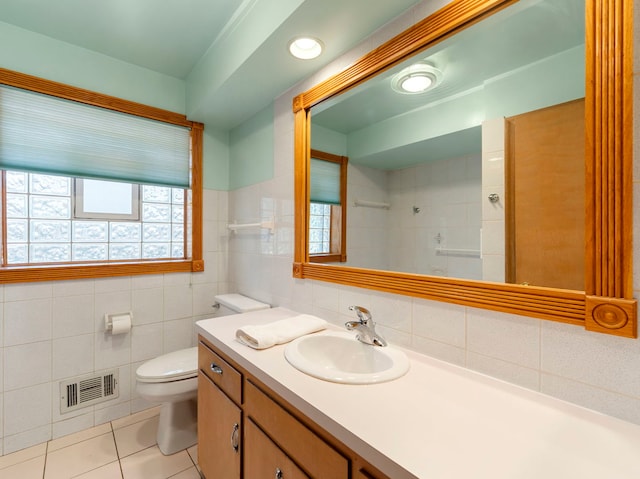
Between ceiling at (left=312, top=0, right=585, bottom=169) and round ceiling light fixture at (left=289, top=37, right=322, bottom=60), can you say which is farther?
round ceiling light fixture at (left=289, top=37, right=322, bottom=60)

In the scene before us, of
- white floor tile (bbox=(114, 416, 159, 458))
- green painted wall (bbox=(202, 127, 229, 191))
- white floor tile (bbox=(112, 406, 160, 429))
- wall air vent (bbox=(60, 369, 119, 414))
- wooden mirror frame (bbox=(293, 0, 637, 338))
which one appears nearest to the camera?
wooden mirror frame (bbox=(293, 0, 637, 338))

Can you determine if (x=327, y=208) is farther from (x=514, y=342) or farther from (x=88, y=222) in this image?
(x=88, y=222)

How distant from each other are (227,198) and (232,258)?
50cm

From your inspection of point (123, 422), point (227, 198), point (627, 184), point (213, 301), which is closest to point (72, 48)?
point (227, 198)

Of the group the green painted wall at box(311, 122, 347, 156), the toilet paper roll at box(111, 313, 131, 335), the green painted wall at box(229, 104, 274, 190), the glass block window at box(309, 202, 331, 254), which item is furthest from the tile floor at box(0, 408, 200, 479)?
the green painted wall at box(311, 122, 347, 156)

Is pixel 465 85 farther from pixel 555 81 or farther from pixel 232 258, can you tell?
pixel 232 258

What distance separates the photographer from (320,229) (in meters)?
1.65

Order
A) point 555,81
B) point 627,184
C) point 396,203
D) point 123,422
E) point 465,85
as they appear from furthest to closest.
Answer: point 123,422 < point 396,203 < point 465,85 < point 555,81 < point 627,184

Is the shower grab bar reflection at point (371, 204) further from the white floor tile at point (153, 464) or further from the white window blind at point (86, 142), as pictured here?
the white floor tile at point (153, 464)

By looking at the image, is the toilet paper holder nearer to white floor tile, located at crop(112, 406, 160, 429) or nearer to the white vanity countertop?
white floor tile, located at crop(112, 406, 160, 429)

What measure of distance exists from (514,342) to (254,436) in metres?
0.90

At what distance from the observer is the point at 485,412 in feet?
2.47

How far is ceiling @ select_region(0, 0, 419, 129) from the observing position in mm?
1231

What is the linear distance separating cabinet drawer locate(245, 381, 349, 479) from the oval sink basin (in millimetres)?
146
